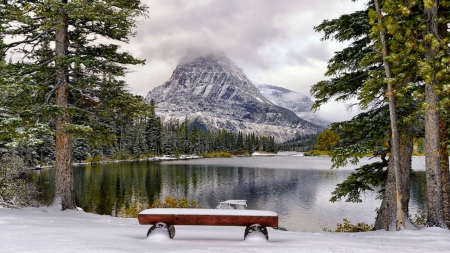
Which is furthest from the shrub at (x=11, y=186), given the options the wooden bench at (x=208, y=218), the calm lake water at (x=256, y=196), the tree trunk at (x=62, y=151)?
the wooden bench at (x=208, y=218)

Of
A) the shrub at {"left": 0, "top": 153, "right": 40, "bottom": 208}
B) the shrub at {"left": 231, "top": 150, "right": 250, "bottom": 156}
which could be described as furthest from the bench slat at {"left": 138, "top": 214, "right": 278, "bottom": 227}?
the shrub at {"left": 231, "top": 150, "right": 250, "bottom": 156}

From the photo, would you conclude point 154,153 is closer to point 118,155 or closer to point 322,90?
point 118,155

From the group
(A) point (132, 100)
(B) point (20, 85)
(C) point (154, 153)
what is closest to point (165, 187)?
(A) point (132, 100)

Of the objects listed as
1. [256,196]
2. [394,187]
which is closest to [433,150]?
[394,187]

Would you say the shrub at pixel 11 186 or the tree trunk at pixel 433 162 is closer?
the tree trunk at pixel 433 162

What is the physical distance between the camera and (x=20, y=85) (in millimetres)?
8359

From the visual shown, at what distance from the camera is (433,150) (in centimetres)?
777

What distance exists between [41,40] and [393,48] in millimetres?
12501

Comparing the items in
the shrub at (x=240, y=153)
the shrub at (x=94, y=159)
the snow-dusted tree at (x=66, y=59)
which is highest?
the snow-dusted tree at (x=66, y=59)

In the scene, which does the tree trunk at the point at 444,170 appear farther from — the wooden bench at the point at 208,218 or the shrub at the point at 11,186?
the shrub at the point at 11,186

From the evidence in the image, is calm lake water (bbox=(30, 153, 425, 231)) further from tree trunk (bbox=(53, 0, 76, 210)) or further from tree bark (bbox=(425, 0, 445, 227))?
tree bark (bbox=(425, 0, 445, 227))

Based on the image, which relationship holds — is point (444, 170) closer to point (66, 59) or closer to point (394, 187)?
point (394, 187)

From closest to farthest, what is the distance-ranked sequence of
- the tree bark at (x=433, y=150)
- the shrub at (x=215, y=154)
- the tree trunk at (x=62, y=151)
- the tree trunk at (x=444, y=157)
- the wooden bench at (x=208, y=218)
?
the wooden bench at (x=208, y=218)
the tree bark at (x=433, y=150)
the tree trunk at (x=444, y=157)
the tree trunk at (x=62, y=151)
the shrub at (x=215, y=154)

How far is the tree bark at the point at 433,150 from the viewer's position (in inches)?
302
